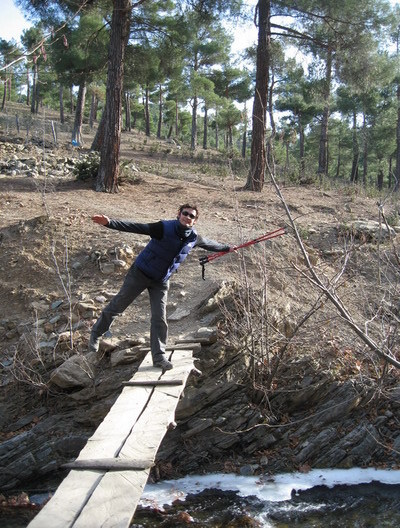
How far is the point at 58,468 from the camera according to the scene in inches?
210

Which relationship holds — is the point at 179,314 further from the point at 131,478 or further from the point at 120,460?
the point at 131,478

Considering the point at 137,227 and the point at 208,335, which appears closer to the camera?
the point at 137,227

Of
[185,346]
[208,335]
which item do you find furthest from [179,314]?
[185,346]

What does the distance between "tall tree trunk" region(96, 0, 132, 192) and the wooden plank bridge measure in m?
6.59

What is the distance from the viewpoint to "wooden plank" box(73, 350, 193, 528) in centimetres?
273

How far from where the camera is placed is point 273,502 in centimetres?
484

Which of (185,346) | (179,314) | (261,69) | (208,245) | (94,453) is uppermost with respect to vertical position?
(261,69)

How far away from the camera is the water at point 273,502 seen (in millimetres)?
4566

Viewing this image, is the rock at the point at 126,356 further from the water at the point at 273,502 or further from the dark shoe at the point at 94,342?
the water at the point at 273,502

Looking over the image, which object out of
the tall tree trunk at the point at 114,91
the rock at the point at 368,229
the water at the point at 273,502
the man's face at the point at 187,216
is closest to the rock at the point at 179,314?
the water at the point at 273,502

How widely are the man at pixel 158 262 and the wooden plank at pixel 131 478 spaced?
548mm

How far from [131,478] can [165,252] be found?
211cm

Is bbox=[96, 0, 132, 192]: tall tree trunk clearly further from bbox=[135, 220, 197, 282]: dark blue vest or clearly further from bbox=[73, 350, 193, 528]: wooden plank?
bbox=[73, 350, 193, 528]: wooden plank

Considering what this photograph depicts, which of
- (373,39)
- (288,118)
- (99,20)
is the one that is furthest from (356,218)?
(288,118)
